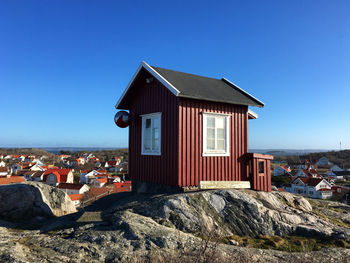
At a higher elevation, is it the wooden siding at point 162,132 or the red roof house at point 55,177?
the wooden siding at point 162,132

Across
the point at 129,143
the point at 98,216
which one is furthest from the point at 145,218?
the point at 129,143

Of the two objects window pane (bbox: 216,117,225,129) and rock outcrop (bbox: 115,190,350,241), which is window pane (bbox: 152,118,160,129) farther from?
rock outcrop (bbox: 115,190,350,241)

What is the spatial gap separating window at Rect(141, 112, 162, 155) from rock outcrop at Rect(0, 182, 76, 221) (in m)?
4.49

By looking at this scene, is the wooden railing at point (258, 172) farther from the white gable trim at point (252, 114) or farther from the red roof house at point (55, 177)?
the red roof house at point (55, 177)

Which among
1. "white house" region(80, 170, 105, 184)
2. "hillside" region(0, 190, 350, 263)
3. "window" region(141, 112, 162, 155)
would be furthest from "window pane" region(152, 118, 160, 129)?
"white house" region(80, 170, 105, 184)

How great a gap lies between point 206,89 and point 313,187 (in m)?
40.6

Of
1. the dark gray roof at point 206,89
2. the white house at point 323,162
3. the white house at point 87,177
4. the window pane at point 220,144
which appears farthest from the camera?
the white house at point 323,162

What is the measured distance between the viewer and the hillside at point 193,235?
204 inches

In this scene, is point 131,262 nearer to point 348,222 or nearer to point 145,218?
point 145,218

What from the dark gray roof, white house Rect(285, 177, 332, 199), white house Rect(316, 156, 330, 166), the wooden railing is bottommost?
white house Rect(316, 156, 330, 166)

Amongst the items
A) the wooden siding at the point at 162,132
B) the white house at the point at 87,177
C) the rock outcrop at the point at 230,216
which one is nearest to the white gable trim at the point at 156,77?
the wooden siding at the point at 162,132

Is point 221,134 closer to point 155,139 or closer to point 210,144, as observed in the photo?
point 210,144

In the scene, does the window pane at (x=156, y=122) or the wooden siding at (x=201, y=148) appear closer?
the wooden siding at (x=201, y=148)

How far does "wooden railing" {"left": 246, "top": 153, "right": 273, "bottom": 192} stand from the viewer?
10.3 m
